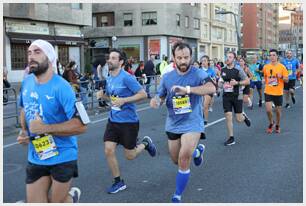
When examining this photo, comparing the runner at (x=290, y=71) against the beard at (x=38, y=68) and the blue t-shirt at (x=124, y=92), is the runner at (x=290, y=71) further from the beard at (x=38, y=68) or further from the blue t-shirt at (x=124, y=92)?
the beard at (x=38, y=68)

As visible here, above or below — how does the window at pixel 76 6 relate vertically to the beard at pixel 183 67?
above

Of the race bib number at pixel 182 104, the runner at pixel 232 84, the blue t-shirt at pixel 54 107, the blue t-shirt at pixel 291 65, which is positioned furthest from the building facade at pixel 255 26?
the blue t-shirt at pixel 54 107

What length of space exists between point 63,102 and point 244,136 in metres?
6.64

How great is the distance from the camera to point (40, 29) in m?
29.7

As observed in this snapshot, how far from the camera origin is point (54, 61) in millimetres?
3998

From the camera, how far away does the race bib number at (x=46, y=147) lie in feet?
12.8

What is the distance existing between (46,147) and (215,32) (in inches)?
2402

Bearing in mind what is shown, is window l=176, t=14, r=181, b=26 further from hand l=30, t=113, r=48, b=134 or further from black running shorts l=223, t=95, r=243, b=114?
hand l=30, t=113, r=48, b=134

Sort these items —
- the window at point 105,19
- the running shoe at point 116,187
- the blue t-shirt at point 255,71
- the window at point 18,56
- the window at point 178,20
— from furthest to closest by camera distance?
the window at point 105,19 → the window at point 178,20 → the window at point 18,56 → the blue t-shirt at point 255,71 → the running shoe at point 116,187

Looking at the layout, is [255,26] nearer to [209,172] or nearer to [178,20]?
[178,20]

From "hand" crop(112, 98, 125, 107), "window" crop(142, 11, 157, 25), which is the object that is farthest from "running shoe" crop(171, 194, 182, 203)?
"window" crop(142, 11, 157, 25)

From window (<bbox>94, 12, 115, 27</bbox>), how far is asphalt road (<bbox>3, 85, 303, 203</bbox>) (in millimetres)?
40560

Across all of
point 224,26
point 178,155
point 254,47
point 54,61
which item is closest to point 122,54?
point 178,155

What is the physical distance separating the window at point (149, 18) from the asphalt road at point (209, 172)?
1495 inches
